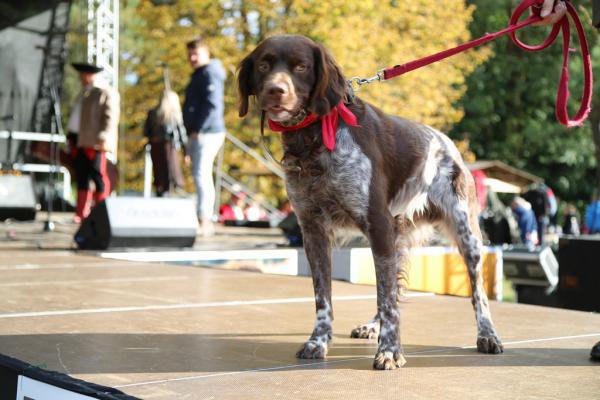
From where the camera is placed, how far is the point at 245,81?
10.5ft

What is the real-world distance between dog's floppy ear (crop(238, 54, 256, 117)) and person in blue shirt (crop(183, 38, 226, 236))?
6.16 m

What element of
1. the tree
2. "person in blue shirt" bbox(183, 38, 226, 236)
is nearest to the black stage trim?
"person in blue shirt" bbox(183, 38, 226, 236)

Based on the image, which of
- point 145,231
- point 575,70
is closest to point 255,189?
point 575,70

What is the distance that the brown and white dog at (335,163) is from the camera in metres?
3.02

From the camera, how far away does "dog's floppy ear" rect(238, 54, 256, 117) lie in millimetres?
3152

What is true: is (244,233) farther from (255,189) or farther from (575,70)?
(575,70)

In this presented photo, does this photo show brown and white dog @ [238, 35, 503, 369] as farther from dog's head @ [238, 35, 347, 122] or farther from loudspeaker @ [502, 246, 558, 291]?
loudspeaker @ [502, 246, 558, 291]

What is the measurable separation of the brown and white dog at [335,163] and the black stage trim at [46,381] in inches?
39.0

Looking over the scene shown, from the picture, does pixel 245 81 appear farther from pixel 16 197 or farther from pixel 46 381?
pixel 16 197

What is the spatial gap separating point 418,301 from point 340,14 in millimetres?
15874

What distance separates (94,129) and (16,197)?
3.14 metres

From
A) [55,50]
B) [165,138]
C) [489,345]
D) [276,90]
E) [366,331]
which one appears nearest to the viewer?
[276,90]

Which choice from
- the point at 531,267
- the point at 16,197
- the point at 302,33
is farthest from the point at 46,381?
the point at 302,33

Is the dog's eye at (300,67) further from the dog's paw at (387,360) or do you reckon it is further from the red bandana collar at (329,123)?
the dog's paw at (387,360)
